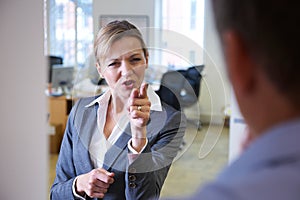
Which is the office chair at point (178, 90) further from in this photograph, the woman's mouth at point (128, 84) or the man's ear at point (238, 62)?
the man's ear at point (238, 62)

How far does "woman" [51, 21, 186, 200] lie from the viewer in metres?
1.12

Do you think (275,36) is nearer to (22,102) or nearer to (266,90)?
(266,90)

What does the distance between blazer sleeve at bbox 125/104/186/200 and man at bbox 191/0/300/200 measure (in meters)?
0.75

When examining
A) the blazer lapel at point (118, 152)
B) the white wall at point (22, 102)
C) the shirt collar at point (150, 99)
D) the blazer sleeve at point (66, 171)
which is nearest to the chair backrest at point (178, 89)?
the shirt collar at point (150, 99)

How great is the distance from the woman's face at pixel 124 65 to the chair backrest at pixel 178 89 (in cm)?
16

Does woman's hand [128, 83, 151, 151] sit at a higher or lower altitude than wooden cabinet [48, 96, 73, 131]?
higher

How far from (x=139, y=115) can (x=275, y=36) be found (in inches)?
31.9

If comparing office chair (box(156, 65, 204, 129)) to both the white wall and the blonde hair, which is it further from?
the white wall

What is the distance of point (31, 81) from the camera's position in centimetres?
165

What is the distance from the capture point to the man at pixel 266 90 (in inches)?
13.1

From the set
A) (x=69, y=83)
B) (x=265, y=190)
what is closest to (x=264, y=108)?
(x=265, y=190)

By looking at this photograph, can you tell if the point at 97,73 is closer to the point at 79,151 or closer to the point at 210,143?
the point at 79,151

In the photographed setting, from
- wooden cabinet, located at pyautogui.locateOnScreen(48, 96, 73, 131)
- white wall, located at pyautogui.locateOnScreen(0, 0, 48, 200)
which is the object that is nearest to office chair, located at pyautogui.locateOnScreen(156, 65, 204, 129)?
white wall, located at pyautogui.locateOnScreen(0, 0, 48, 200)

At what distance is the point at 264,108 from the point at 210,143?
1177mm
